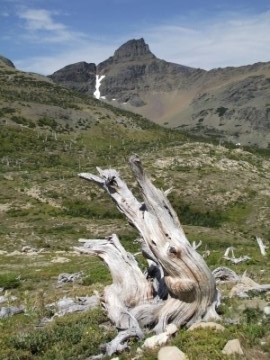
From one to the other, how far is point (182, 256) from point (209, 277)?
0.99 meters

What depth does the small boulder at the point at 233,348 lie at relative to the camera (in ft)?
35.2

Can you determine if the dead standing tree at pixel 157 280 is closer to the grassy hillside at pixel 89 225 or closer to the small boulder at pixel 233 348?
the grassy hillside at pixel 89 225

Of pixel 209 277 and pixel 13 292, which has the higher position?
pixel 209 277

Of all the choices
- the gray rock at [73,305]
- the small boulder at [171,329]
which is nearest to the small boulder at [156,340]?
the small boulder at [171,329]

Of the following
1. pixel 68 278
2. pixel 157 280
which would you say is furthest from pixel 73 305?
pixel 68 278

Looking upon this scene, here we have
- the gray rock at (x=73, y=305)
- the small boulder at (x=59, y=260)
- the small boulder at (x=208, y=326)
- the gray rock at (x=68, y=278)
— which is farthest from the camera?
the small boulder at (x=59, y=260)

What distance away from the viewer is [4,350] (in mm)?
13570

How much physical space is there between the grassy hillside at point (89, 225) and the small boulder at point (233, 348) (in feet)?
0.84

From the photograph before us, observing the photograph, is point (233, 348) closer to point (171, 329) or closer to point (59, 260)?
point (171, 329)

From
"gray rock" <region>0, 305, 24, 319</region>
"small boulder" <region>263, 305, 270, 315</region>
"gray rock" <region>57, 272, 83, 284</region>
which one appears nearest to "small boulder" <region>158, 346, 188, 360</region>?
"small boulder" <region>263, 305, 270, 315</region>

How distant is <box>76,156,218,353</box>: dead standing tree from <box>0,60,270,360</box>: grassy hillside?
863mm

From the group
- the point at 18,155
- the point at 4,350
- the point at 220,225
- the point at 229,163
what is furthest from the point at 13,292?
the point at 18,155

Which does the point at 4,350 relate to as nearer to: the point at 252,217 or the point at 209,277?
the point at 209,277

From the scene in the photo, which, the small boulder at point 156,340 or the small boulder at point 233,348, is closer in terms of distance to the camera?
the small boulder at point 233,348
